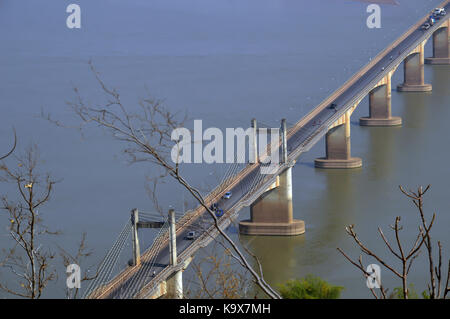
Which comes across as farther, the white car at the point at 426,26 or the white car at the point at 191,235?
the white car at the point at 426,26

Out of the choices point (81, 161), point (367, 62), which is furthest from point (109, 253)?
point (367, 62)

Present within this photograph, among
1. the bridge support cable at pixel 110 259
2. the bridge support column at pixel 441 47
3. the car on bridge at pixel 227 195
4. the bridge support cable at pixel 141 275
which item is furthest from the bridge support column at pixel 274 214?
the bridge support column at pixel 441 47

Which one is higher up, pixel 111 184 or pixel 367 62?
pixel 367 62

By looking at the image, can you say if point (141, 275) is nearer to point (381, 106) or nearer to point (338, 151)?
point (338, 151)

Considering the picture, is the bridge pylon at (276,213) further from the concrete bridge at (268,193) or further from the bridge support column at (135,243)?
the bridge support column at (135,243)

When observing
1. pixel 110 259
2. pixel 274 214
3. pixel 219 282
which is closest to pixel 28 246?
pixel 110 259
